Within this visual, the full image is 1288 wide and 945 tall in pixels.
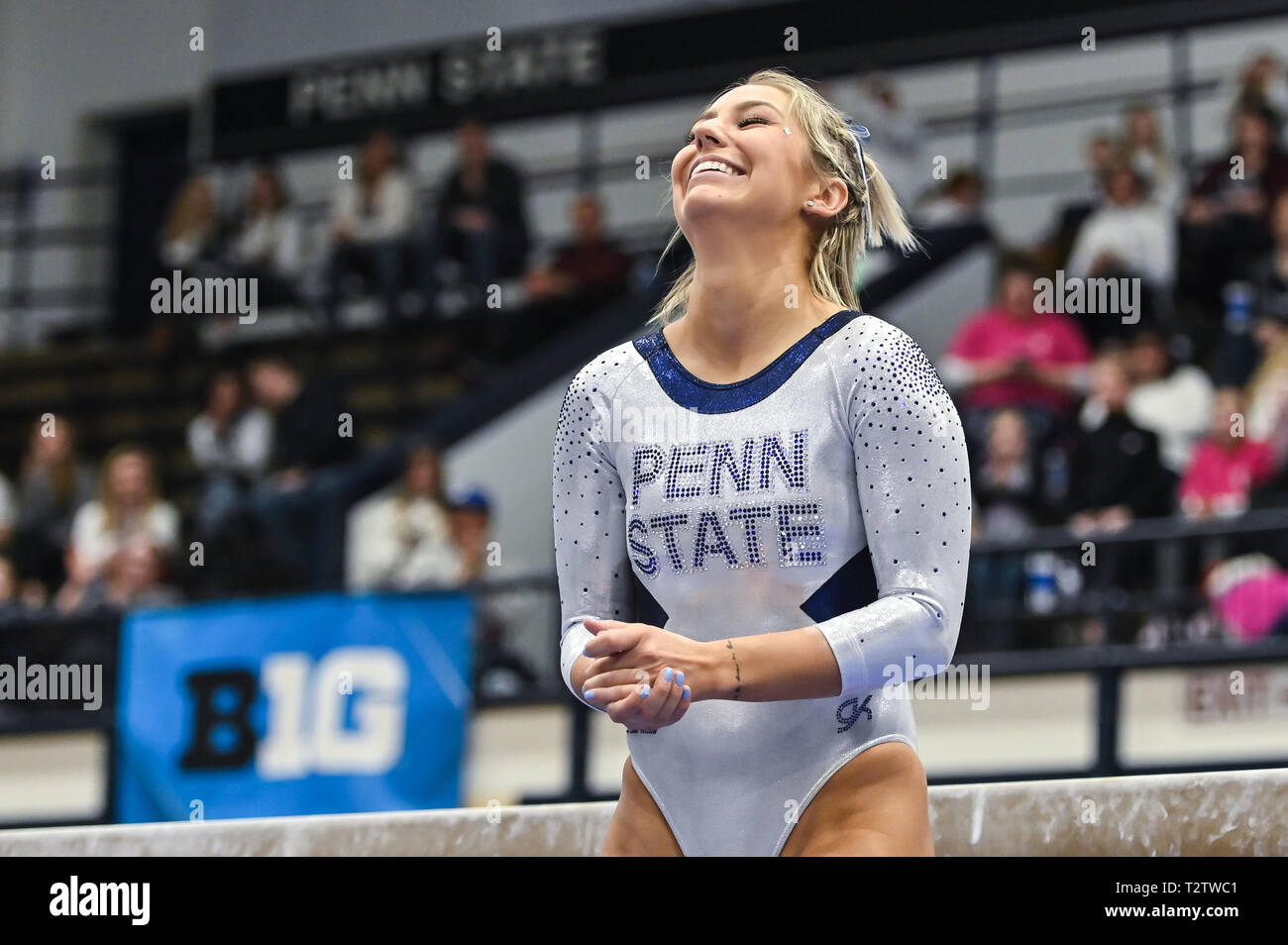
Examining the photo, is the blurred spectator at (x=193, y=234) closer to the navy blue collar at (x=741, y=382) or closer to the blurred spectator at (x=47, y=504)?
the blurred spectator at (x=47, y=504)

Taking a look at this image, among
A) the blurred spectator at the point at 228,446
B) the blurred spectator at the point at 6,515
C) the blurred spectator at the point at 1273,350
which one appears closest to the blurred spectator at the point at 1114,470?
the blurred spectator at the point at 1273,350

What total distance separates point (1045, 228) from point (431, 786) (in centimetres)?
530

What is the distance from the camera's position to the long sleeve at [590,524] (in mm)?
2471

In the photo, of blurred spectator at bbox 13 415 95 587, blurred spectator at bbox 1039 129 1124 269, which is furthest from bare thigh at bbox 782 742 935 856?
blurred spectator at bbox 13 415 95 587

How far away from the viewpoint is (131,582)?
950 centimetres

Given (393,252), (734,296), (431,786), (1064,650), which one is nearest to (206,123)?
(393,252)

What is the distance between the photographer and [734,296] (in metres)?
2.43

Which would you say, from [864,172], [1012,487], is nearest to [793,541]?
[864,172]

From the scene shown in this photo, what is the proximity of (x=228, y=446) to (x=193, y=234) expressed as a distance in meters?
2.62

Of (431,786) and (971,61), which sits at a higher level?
(971,61)

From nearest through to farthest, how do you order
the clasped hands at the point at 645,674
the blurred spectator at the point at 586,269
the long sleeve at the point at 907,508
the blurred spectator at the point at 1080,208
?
the clasped hands at the point at 645,674, the long sleeve at the point at 907,508, the blurred spectator at the point at 1080,208, the blurred spectator at the point at 586,269

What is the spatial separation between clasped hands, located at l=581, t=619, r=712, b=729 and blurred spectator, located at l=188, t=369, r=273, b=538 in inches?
318

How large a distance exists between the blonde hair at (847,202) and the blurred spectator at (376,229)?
30.7 feet

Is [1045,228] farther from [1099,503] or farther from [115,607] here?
[115,607]
